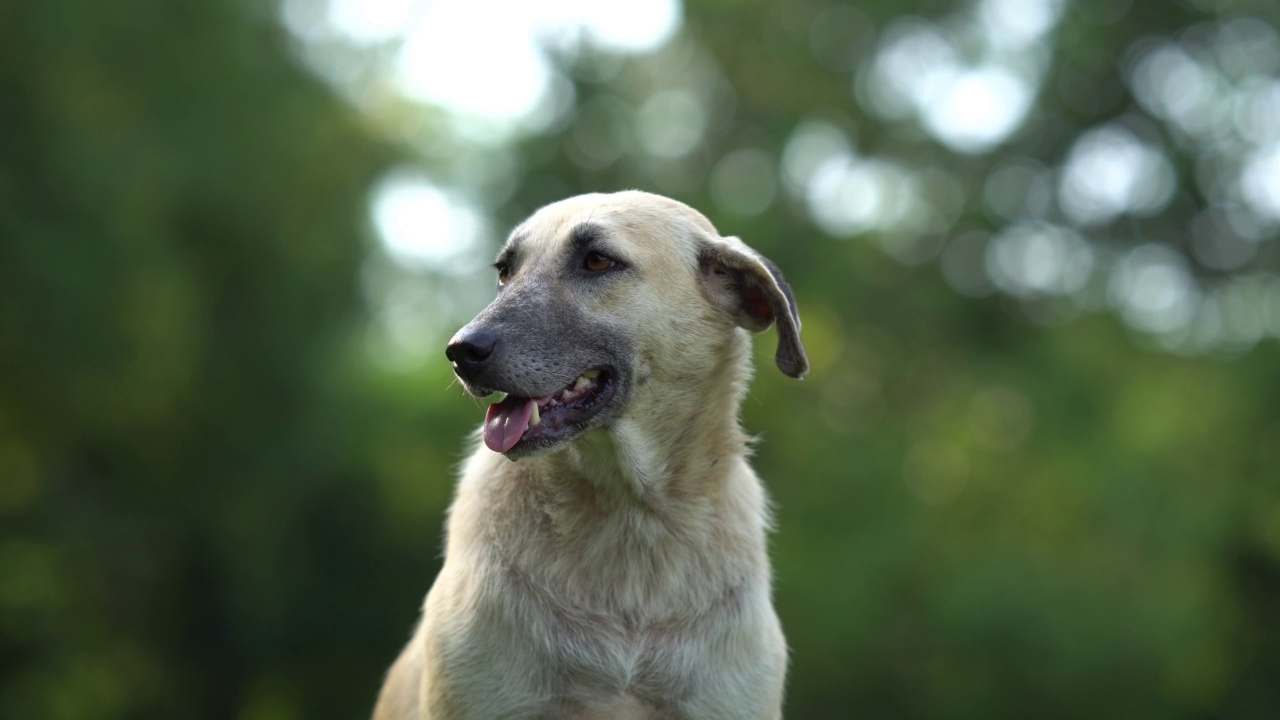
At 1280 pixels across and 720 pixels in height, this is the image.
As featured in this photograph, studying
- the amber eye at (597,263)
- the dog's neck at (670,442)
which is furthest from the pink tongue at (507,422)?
the amber eye at (597,263)

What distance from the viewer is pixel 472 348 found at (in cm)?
499

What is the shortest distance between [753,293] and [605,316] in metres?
0.75

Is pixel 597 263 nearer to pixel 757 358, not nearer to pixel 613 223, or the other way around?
pixel 613 223

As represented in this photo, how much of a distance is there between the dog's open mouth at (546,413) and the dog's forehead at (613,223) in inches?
22.8

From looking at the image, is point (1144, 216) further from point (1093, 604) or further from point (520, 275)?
point (520, 275)

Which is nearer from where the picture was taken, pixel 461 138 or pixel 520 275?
pixel 520 275

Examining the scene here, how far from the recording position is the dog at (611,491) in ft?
16.5

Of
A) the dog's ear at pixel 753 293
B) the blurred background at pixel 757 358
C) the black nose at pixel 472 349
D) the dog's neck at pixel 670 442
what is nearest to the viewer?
the black nose at pixel 472 349

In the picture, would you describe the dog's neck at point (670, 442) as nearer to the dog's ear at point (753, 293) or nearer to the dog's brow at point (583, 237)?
the dog's ear at point (753, 293)

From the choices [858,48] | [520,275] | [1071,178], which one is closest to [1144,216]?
[1071,178]

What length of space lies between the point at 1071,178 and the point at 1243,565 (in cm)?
936

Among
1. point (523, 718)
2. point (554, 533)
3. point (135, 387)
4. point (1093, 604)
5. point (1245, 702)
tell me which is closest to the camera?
point (523, 718)

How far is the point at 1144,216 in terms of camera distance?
101ft

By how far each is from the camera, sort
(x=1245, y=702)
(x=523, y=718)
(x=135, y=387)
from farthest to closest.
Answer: (x=1245, y=702) → (x=135, y=387) → (x=523, y=718)
